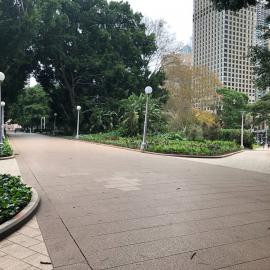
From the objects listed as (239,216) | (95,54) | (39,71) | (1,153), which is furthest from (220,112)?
(239,216)

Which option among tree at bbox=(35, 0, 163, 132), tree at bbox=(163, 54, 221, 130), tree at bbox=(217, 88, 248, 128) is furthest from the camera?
tree at bbox=(217, 88, 248, 128)

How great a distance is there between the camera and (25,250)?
13.1ft

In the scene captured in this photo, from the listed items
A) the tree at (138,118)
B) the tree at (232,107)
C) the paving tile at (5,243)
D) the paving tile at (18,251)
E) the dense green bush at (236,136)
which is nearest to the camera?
the paving tile at (18,251)

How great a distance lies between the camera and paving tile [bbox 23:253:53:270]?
354 cm

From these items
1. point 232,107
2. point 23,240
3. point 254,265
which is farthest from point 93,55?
point 254,265

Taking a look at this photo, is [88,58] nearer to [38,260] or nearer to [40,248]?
[40,248]

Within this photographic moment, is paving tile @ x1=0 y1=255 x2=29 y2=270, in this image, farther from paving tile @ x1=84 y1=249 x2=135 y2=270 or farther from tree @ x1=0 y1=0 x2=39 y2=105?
tree @ x1=0 y1=0 x2=39 y2=105

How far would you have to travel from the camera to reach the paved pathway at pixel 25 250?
3572 millimetres

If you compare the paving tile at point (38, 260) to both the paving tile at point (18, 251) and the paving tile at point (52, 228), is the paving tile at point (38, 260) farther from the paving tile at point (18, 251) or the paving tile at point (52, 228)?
the paving tile at point (52, 228)

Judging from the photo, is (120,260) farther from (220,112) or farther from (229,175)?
(220,112)

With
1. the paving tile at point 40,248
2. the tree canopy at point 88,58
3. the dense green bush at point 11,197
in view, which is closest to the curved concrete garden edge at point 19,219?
the dense green bush at point 11,197

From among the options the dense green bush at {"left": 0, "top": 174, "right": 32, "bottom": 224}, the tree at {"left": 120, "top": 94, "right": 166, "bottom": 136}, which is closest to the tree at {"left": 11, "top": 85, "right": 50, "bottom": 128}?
the tree at {"left": 120, "top": 94, "right": 166, "bottom": 136}

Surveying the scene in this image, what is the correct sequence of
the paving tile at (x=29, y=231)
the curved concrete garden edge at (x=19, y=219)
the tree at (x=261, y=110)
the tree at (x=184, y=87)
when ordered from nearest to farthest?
the curved concrete garden edge at (x=19, y=219) < the paving tile at (x=29, y=231) < the tree at (x=261, y=110) < the tree at (x=184, y=87)

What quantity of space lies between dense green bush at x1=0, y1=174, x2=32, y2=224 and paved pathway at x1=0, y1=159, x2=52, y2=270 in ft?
0.95
